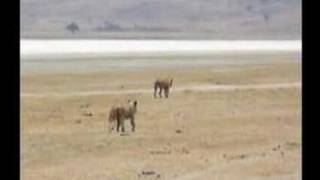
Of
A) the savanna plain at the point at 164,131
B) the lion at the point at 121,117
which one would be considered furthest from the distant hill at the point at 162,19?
the lion at the point at 121,117

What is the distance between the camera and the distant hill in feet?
204

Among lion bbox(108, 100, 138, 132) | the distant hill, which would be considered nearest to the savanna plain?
lion bbox(108, 100, 138, 132)

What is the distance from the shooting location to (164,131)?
9.64 meters

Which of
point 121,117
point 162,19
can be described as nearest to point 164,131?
point 121,117

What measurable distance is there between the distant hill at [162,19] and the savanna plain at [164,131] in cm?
4132

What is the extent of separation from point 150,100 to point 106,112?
1825 millimetres

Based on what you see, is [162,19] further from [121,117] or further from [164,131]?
[164,131]

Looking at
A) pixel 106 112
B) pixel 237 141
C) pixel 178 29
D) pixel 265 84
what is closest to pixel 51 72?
pixel 265 84

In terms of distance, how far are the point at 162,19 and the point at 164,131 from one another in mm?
62176

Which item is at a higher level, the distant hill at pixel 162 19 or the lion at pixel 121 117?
the distant hill at pixel 162 19

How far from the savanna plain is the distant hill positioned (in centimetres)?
4132

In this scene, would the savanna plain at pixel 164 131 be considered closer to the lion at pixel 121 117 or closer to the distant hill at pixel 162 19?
the lion at pixel 121 117

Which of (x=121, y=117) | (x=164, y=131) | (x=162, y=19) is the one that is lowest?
(x=164, y=131)

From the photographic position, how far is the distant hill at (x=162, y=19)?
6219 cm
